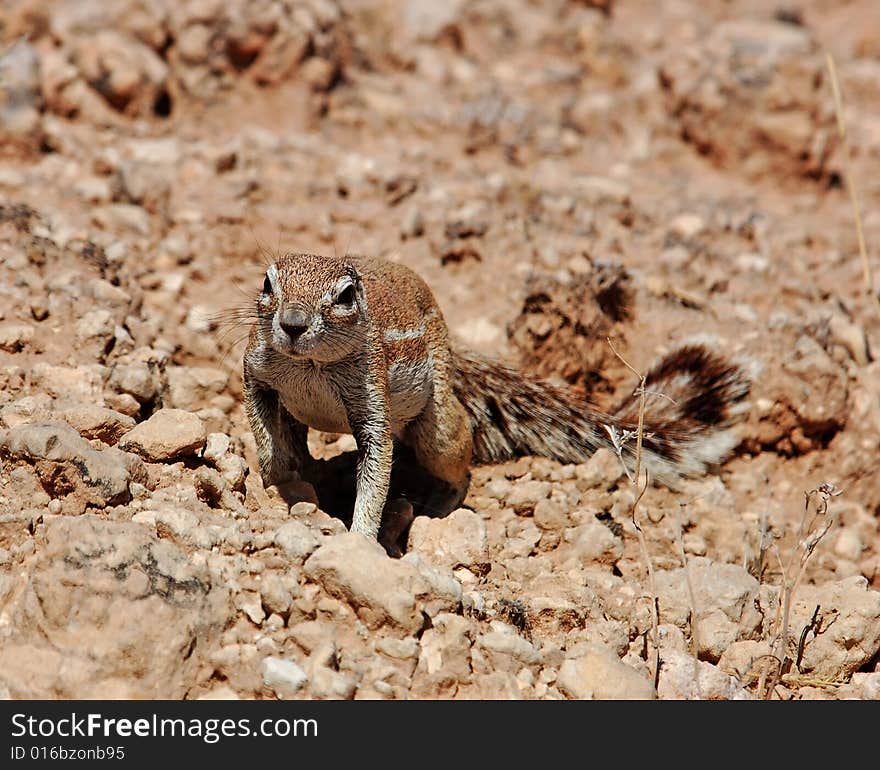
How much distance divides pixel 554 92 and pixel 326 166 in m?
3.42

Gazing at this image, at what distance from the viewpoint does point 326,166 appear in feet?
30.1

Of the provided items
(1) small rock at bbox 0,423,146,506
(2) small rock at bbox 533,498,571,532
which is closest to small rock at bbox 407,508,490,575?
(2) small rock at bbox 533,498,571,532

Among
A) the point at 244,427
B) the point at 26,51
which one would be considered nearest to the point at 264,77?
the point at 26,51

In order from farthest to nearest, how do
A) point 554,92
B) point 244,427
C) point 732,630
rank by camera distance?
point 554,92 < point 244,427 < point 732,630

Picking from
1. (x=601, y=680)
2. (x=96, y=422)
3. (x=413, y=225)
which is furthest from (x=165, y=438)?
(x=413, y=225)

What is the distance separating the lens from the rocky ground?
4332 mm

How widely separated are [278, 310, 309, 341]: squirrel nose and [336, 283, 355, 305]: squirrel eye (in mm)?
290

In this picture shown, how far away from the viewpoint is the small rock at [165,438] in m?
5.22

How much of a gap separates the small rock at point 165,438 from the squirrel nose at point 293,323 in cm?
86

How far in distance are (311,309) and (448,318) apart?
2897 millimetres

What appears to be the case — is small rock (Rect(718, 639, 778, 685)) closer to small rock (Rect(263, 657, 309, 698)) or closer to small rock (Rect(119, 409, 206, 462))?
small rock (Rect(263, 657, 309, 698))

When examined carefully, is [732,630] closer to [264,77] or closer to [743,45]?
[264,77]

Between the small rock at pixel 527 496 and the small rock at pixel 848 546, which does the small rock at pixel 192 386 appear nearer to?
the small rock at pixel 527 496

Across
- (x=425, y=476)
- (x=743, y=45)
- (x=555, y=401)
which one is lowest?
(x=425, y=476)
